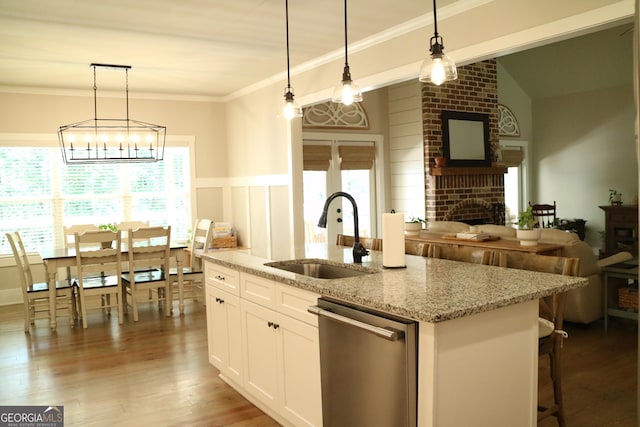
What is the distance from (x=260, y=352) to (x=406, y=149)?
5.08 meters

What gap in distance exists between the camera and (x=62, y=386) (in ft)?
12.7

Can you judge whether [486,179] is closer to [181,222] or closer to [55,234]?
[181,222]

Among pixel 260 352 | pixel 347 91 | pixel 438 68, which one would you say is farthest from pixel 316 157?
pixel 438 68

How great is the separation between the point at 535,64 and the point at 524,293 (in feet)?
25.1

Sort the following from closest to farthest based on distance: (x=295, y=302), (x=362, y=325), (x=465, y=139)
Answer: (x=362, y=325), (x=295, y=302), (x=465, y=139)

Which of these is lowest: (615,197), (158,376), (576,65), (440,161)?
(158,376)

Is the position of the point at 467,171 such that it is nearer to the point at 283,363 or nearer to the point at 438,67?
the point at 438,67

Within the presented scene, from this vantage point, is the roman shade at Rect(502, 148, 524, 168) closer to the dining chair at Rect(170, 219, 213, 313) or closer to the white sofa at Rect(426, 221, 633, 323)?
the white sofa at Rect(426, 221, 633, 323)

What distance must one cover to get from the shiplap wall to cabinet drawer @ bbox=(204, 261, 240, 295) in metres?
4.07

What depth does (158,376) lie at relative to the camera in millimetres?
4023

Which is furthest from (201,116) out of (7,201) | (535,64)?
(535,64)

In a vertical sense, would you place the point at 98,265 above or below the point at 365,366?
above

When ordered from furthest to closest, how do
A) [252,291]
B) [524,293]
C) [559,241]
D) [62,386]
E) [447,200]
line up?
1. [447,200]
2. [559,241]
3. [62,386]
4. [252,291]
5. [524,293]

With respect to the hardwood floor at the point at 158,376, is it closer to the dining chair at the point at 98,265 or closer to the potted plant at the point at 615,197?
the dining chair at the point at 98,265
